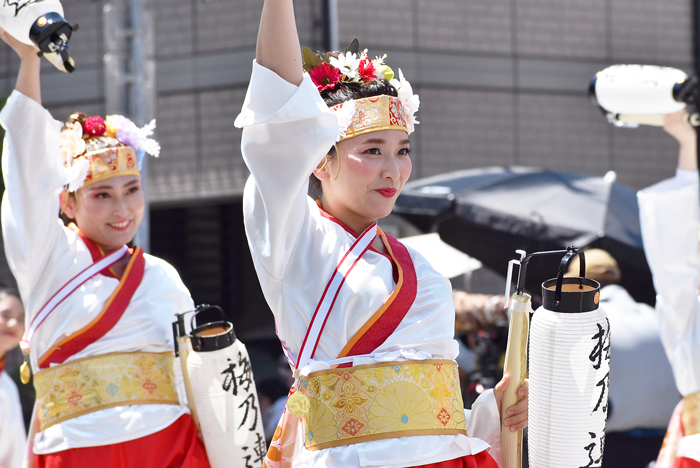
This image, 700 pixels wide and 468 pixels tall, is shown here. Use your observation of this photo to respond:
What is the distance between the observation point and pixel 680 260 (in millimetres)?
3283

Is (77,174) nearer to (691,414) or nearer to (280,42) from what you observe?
(280,42)

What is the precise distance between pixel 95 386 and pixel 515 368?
54.5 inches

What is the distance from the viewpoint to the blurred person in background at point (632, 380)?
4586 millimetres

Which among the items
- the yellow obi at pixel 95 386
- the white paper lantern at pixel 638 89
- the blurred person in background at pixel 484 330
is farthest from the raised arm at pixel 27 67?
the blurred person in background at pixel 484 330

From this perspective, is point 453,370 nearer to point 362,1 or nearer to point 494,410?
point 494,410

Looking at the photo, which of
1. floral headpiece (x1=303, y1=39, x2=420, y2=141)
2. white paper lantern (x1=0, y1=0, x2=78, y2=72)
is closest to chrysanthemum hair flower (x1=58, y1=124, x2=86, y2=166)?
white paper lantern (x1=0, y1=0, x2=78, y2=72)

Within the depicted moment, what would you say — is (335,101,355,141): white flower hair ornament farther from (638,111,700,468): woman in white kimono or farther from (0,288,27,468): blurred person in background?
(0,288,27,468): blurred person in background

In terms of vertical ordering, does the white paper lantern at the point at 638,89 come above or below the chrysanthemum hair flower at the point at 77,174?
above

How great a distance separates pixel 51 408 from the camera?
9.16 feet

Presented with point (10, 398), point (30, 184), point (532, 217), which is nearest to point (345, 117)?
point (30, 184)

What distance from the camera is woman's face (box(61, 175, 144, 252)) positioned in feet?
9.97

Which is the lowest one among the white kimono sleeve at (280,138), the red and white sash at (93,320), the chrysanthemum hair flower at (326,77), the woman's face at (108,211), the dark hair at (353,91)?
the red and white sash at (93,320)

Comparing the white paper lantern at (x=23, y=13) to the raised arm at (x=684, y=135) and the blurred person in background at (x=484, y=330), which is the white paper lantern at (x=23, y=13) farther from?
the blurred person in background at (x=484, y=330)

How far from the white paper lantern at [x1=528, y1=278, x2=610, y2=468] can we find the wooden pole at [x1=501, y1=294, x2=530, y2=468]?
16cm
